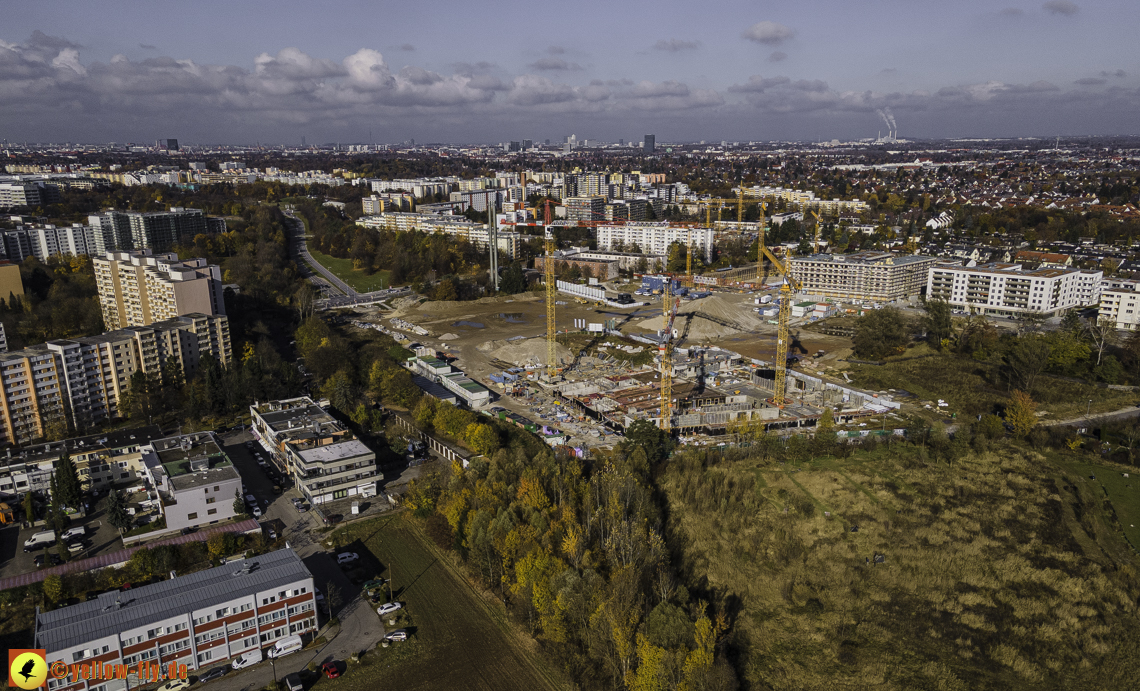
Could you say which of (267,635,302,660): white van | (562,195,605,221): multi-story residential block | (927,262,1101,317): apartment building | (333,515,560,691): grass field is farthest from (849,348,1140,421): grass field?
(562,195,605,221): multi-story residential block

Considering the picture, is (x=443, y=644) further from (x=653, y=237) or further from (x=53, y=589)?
(x=653, y=237)

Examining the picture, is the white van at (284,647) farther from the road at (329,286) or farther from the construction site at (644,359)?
the road at (329,286)

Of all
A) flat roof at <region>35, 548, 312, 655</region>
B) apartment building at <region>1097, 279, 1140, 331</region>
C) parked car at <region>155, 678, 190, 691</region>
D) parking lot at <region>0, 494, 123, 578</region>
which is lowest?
parked car at <region>155, 678, 190, 691</region>

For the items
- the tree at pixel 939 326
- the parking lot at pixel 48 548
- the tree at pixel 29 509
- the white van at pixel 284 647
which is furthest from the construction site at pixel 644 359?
the tree at pixel 29 509

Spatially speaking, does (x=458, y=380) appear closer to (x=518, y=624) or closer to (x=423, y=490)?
(x=423, y=490)

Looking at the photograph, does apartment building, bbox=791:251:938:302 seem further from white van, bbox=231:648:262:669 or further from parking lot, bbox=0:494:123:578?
white van, bbox=231:648:262:669

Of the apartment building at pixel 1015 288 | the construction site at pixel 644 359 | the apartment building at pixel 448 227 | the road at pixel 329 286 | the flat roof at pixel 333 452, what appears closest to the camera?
the flat roof at pixel 333 452
